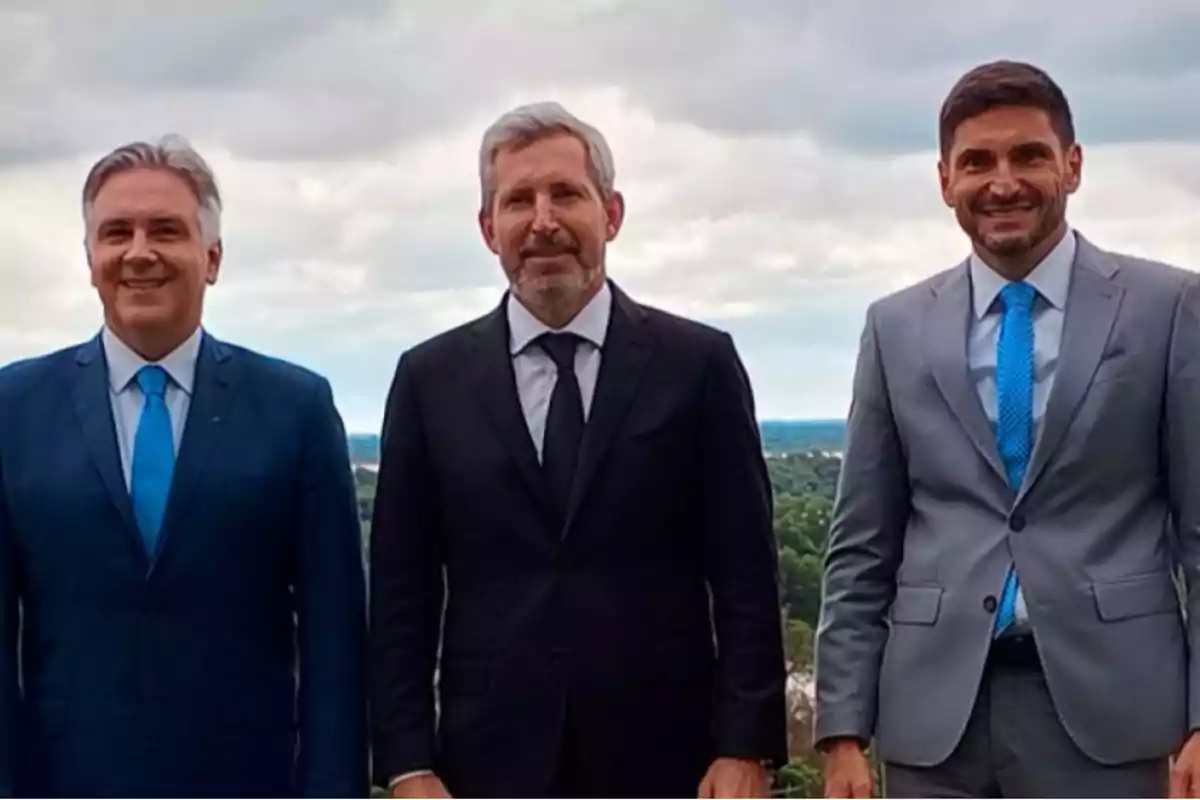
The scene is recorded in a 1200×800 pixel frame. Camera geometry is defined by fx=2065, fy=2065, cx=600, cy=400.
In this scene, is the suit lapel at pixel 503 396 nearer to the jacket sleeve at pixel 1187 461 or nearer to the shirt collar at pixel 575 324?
the shirt collar at pixel 575 324

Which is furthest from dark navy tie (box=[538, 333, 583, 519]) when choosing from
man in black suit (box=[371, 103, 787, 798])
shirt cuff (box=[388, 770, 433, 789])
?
shirt cuff (box=[388, 770, 433, 789])

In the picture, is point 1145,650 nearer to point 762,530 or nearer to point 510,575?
point 762,530

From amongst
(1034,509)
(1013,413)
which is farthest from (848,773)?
(1013,413)

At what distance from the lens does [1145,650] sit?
3.93 metres

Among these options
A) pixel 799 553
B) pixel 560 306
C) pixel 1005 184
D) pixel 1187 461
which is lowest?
pixel 799 553

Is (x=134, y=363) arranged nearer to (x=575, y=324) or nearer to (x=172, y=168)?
(x=172, y=168)

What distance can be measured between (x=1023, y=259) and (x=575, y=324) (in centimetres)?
89

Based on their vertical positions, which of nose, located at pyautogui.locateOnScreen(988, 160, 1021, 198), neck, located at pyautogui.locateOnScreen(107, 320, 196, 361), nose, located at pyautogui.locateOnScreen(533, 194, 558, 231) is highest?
nose, located at pyautogui.locateOnScreen(988, 160, 1021, 198)

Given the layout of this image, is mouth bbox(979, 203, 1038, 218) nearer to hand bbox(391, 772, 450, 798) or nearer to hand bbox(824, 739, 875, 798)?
hand bbox(824, 739, 875, 798)

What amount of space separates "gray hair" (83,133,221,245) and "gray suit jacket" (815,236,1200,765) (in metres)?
1.40

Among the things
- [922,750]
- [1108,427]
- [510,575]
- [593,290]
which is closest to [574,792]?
[510,575]

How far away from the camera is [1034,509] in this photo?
3977 millimetres

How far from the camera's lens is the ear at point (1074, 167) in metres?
4.03

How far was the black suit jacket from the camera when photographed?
13.1 ft
